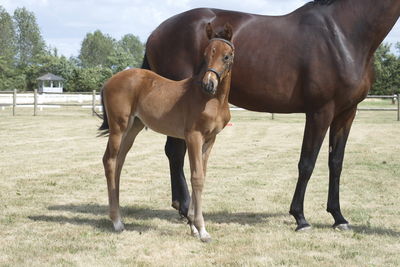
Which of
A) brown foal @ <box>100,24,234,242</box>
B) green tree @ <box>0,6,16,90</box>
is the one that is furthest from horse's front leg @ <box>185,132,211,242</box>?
green tree @ <box>0,6,16,90</box>

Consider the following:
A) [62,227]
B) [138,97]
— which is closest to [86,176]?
[62,227]

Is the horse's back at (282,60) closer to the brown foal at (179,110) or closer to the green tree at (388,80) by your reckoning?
the brown foal at (179,110)

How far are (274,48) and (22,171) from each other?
17.0 ft

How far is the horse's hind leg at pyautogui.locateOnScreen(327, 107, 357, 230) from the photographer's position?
4.99 m

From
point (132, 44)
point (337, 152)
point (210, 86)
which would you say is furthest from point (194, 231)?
point (132, 44)

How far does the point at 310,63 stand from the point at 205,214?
2066 millimetres

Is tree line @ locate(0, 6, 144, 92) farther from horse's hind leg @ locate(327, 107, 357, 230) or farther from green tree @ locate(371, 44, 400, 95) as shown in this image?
horse's hind leg @ locate(327, 107, 357, 230)

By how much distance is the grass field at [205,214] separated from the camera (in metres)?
3.98

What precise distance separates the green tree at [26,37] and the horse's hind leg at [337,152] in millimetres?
78887

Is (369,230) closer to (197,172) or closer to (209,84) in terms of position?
(197,172)

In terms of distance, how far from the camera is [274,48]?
485cm

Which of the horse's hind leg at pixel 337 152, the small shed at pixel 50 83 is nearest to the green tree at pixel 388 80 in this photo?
the small shed at pixel 50 83

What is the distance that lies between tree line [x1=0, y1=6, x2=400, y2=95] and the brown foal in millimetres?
34184

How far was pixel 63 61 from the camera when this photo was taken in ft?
209
